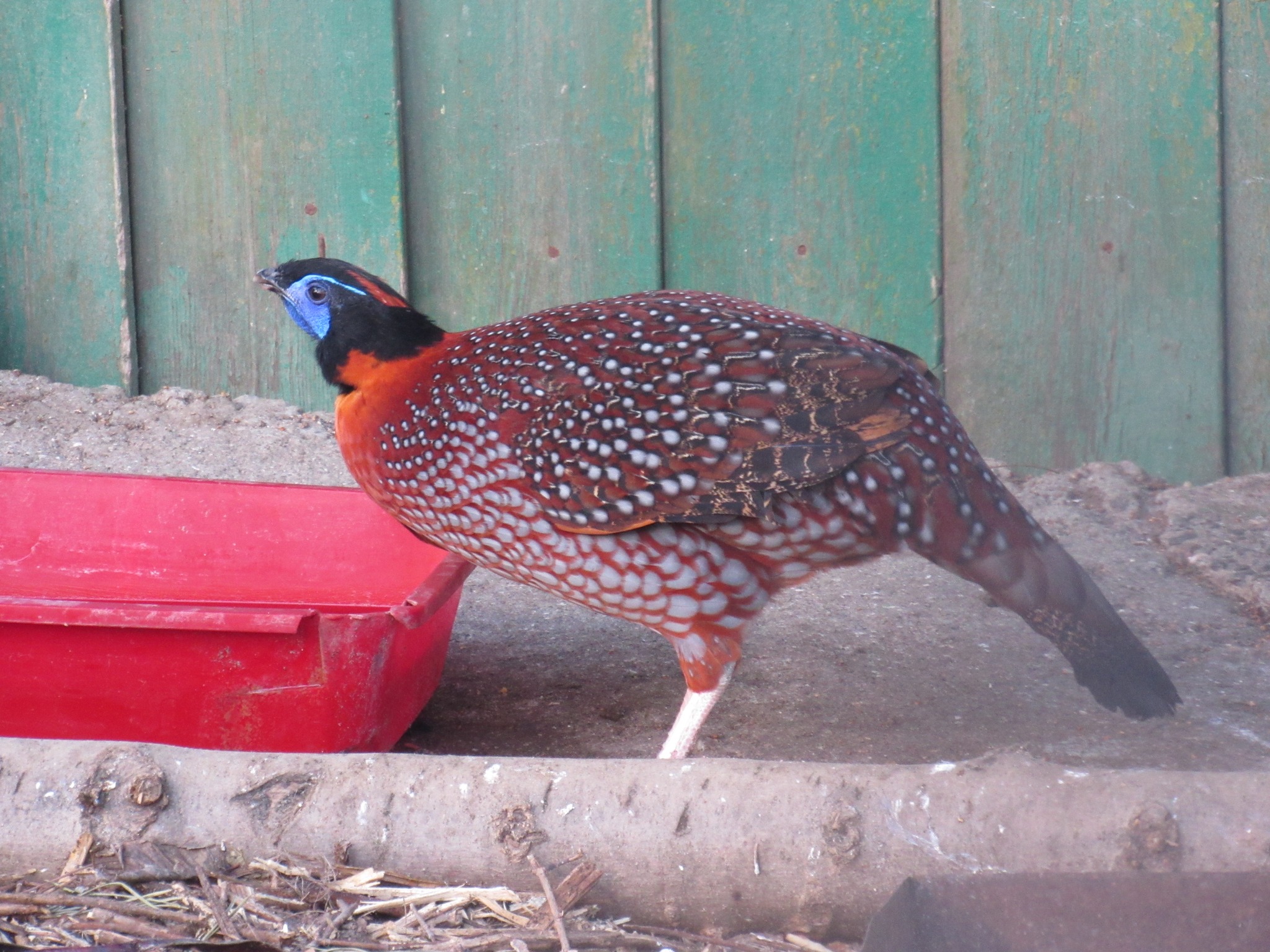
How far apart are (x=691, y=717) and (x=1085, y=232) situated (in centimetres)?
212

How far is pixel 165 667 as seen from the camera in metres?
2.13

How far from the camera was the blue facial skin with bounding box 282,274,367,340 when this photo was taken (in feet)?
8.11

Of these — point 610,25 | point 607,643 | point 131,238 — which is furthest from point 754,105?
point 131,238

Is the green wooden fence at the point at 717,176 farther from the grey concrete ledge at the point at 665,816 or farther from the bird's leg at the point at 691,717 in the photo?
the grey concrete ledge at the point at 665,816

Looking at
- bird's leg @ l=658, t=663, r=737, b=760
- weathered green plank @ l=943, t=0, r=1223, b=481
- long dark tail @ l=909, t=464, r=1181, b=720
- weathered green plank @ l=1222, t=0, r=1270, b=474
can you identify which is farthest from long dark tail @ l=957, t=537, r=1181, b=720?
weathered green plank @ l=1222, t=0, r=1270, b=474

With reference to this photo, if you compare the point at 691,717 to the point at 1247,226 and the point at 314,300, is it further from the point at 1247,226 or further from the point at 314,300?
the point at 1247,226

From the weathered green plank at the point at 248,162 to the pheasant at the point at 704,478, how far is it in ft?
5.07

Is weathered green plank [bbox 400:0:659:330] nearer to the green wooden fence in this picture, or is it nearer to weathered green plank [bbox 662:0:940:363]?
the green wooden fence

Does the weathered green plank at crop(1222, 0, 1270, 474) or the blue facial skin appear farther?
the weathered green plank at crop(1222, 0, 1270, 474)

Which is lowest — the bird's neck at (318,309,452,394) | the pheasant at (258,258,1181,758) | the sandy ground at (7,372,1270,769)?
the sandy ground at (7,372,1270,769)

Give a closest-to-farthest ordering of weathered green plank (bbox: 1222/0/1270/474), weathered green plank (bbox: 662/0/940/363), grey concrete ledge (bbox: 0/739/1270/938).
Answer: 1. grey concrete ledge (bbox: 0/739/1270/938)
2. weathered green plank (bbox: 1222/0/1270/474)
3. weathered green plank (bbox: 662/0/940/363)

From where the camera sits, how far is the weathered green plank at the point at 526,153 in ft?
11.9

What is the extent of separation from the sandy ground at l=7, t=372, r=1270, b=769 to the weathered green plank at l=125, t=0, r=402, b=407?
25 cm

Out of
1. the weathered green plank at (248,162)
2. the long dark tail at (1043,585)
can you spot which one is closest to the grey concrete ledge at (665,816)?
the long dark tail at (1043,585)
